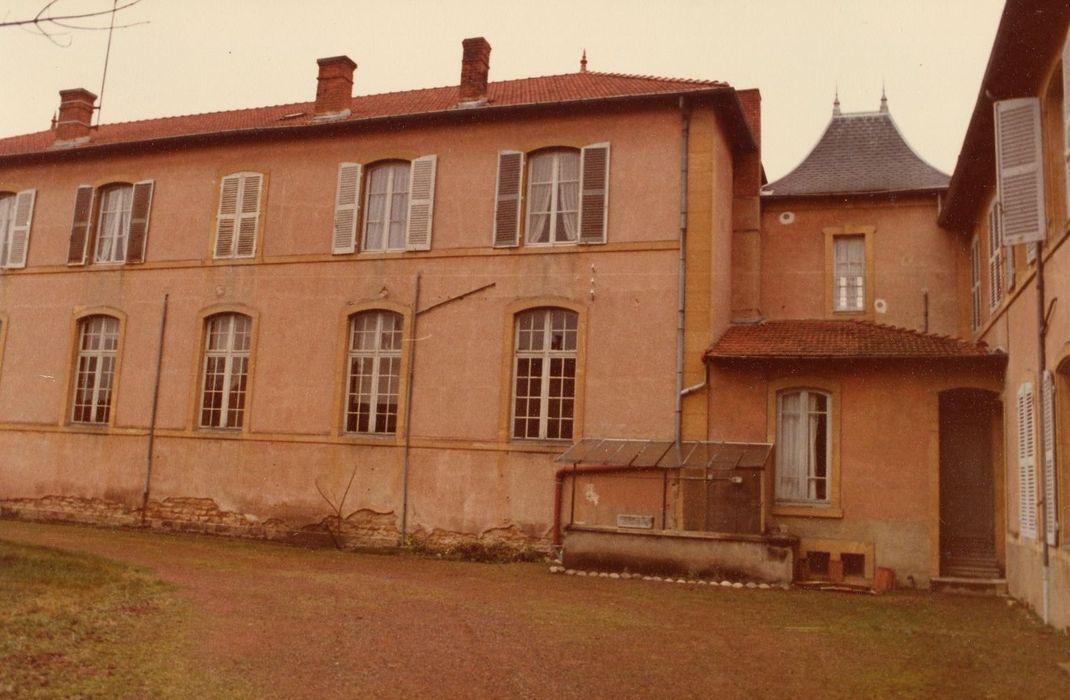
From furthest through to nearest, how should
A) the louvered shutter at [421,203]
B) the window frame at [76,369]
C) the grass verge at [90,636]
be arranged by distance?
the window frame at [76,369] < the louvered shutter at [421,203] < the grass verge at [90,636]

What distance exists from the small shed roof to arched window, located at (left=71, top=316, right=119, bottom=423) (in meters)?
8.87

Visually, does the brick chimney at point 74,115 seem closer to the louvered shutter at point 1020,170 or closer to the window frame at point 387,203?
the window frame at point 387,203

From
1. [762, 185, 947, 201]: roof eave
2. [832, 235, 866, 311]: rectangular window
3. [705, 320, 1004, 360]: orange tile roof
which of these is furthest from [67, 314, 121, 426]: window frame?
[832, 235, 866, 311]: rectangular window

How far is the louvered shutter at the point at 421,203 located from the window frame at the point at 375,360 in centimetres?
119

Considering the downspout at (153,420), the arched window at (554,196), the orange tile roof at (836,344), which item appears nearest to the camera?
the orange tile roof at (836,344)

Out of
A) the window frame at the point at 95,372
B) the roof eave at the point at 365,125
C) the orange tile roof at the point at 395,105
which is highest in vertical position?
the orange tile roof at the point at 395,105

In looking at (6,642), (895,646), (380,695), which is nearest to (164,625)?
(6,642)

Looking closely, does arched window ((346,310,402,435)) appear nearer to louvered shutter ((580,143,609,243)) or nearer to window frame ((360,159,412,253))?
window frame ((360,159,412,253))

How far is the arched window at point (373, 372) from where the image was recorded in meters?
14.8

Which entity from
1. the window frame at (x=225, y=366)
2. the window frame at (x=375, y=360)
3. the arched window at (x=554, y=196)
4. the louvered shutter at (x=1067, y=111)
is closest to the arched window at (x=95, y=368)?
the window frame at (x=225, y=366)

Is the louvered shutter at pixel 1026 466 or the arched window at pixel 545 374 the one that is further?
the arched window at pixel 545 374

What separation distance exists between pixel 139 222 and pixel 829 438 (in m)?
→ 12.4

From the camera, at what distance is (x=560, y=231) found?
14.3m

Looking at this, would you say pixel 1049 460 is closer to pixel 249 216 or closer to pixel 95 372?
pixel 249 216
